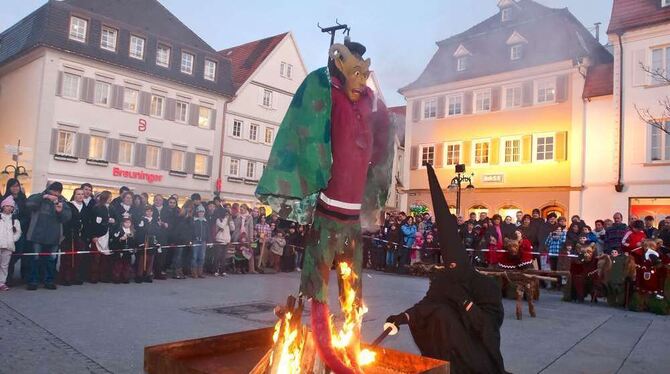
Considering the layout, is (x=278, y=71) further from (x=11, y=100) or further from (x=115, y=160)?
(x=11, y=100)

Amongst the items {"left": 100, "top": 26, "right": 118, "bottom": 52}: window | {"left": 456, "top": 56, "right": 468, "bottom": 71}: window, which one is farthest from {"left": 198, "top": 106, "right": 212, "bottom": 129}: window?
{"left": 456, "top": 56, "right": 468, "bottom": 71}: window

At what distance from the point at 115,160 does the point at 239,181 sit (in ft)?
23.6

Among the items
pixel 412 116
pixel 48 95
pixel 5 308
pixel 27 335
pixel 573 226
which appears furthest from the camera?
pixel 412 116

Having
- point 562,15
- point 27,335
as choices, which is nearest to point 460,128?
point 562,15

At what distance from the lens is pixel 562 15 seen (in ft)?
51.3

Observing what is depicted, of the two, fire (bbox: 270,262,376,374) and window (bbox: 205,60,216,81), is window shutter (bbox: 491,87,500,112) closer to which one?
window (bbox: 205,60,216,81)

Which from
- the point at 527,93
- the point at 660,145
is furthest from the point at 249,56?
the point at 660,145

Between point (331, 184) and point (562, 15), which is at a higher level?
point (562, 15)

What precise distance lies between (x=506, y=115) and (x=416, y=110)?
194 inches

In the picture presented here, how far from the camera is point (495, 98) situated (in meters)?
24.2

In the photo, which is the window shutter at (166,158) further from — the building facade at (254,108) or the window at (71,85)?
the window at (71,85)

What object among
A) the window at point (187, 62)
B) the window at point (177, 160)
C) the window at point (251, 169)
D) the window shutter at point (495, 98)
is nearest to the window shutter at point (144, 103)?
the window at point (177, 160)

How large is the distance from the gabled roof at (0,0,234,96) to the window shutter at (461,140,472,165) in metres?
13.5

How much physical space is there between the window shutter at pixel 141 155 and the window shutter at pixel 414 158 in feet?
43.3
